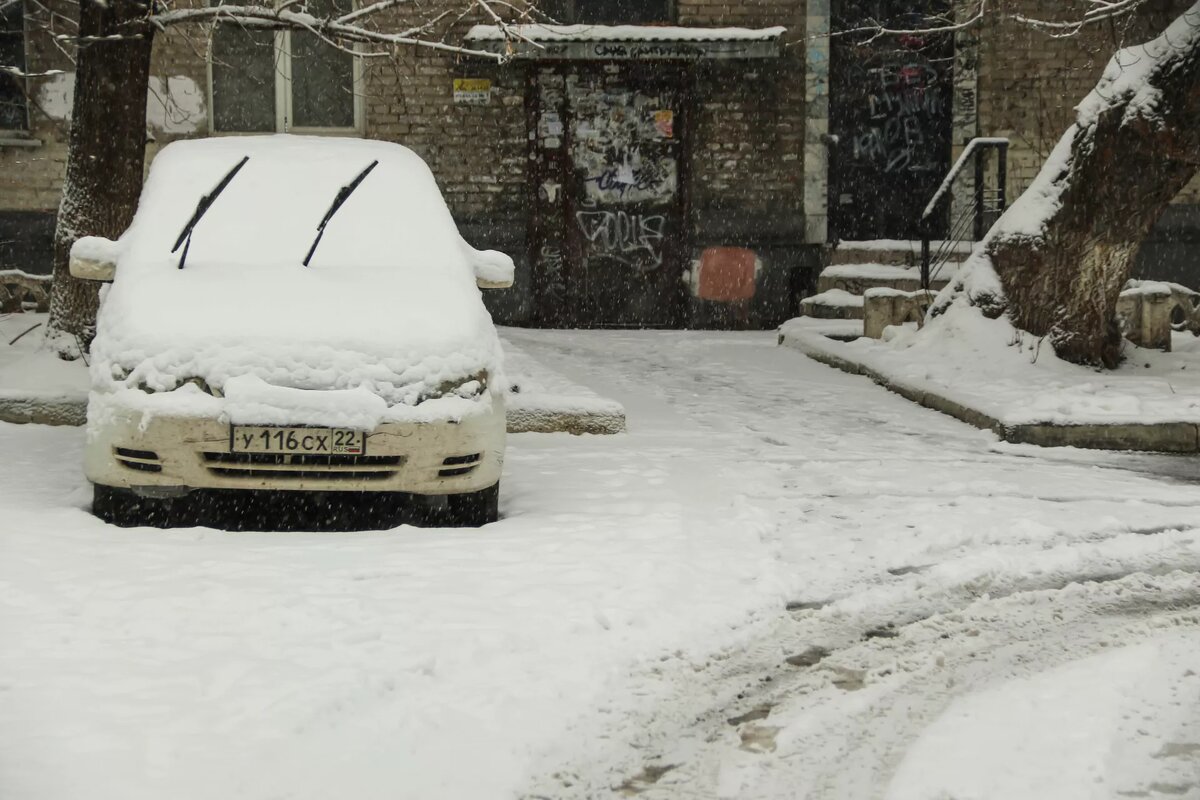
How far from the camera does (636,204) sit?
1773 centimetres

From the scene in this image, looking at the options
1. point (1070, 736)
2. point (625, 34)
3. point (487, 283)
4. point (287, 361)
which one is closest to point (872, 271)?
point (625, 34)

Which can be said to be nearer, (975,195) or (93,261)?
(93,261)

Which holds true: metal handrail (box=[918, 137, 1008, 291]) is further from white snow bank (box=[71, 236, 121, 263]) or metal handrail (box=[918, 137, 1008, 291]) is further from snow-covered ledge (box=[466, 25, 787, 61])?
white snow bank (box=[71, 236, 121, 263])

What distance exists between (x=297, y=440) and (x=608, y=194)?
1207 centimetres

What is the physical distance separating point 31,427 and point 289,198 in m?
2.88

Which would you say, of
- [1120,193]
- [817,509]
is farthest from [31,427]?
[1120,193]

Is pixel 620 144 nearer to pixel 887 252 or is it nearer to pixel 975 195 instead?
pixel 887 252

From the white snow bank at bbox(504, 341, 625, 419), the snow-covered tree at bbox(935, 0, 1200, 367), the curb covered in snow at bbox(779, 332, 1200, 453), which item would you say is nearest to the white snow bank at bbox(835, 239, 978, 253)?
the snow-covered tree at bbox(935, 0, 1200, 367)

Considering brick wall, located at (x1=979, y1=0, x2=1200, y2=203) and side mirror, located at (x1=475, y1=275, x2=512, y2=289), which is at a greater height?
brick wall, located at (x1=979, y1=0, x2=1200, y2=203)

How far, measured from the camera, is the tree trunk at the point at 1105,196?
11.0m

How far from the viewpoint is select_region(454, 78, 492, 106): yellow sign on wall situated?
687 inches

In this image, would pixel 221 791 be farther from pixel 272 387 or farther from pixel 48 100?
pixel 48 100

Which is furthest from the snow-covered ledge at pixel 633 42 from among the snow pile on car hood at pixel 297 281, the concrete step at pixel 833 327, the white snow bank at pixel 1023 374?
the snow pile on car hood at pixel 297 281

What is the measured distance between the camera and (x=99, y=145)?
10320 millimetres
